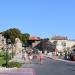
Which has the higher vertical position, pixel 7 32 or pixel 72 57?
pixel 7 32

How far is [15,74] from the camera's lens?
101ft

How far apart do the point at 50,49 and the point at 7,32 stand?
1274 inches

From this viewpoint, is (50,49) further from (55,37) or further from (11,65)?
(11,65)

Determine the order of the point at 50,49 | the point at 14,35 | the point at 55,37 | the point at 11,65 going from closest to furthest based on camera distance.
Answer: the point at 11,65 → the point at 50,49 → the point at 14,35 → the point at 55,37

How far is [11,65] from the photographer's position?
4009 cm

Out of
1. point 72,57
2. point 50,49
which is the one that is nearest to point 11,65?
point 72,57

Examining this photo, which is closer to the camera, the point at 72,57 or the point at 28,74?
the point at 28,74

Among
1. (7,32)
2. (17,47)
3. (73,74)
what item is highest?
(7,32)

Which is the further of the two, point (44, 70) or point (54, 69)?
point (54, 69)

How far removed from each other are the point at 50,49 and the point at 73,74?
107m

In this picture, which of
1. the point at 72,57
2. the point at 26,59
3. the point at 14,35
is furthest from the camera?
the point at 14,35

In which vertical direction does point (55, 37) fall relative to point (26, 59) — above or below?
above

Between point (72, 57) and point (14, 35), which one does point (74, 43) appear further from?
point (72, 57)

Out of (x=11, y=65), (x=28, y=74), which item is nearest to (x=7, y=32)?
(x=11, y=65)
